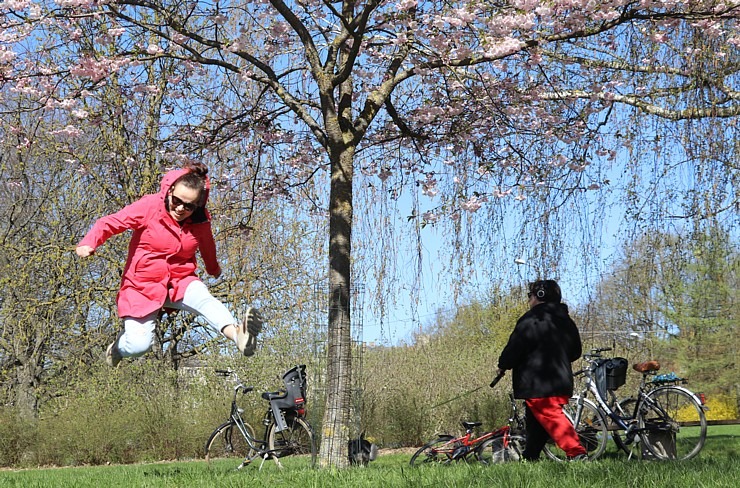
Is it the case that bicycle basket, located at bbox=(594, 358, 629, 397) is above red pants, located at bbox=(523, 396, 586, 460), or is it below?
above

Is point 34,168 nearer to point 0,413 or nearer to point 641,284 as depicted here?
point 0,413

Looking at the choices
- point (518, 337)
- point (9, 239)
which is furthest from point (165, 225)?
point (9, 239)

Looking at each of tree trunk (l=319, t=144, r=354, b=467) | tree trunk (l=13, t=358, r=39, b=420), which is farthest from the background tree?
tree trunk (l=13, t=358, r=39, b=420)

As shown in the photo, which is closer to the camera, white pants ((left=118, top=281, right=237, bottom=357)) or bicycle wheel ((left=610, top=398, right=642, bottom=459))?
white pants ((left=118, top=281, right=237, bottom=357))

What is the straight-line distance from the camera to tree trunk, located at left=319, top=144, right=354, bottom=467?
6652mm

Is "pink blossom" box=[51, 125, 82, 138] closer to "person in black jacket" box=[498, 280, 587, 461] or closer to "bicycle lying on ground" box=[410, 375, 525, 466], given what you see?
"bicycle lying on ground" box=[410, 375, 525, 466]

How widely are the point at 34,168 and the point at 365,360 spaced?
25.9 ft

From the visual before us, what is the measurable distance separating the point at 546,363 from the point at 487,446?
97.0 inches

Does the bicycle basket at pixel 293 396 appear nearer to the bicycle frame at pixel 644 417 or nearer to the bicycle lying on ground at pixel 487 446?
the bicycle lying on ground at pixel 487 446

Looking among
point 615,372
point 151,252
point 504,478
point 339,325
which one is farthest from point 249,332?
point 615,372

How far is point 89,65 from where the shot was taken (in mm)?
6879

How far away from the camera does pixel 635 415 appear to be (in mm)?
7668

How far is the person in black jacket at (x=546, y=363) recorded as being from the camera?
5555mm

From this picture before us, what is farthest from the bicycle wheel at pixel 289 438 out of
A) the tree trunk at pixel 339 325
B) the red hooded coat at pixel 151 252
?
the red hooded coat at pixel 151 252
